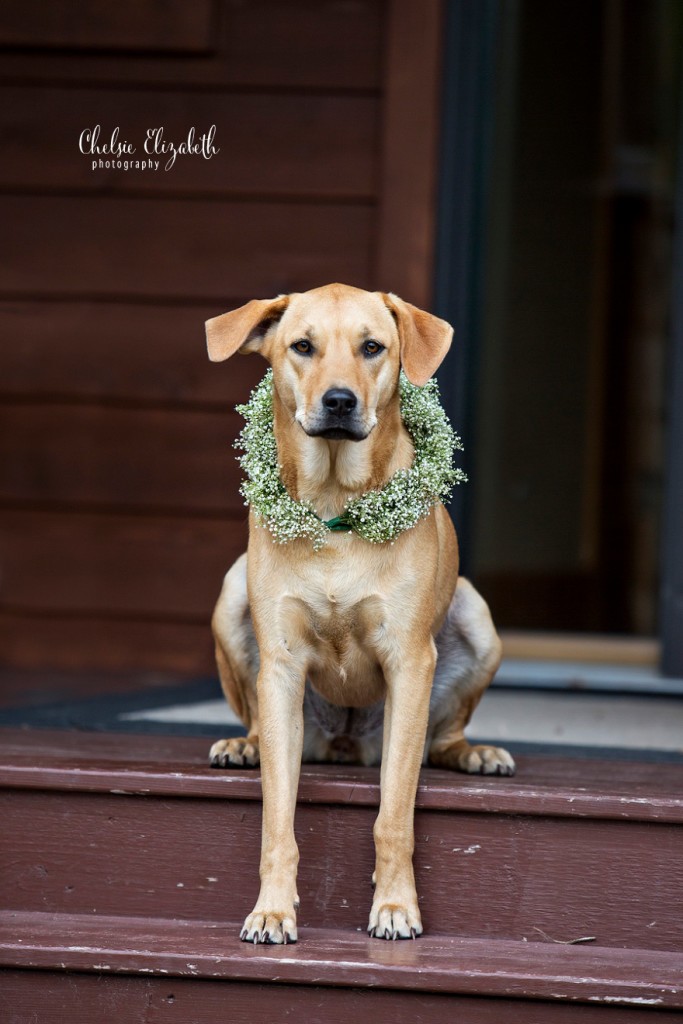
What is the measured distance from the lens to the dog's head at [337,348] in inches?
86.3

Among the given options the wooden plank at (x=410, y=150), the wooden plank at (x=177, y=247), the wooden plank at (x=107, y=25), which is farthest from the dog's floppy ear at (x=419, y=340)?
the wooden plank at (x=107, y=25)

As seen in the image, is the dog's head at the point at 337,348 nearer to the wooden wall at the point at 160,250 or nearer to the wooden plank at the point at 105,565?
the wooden wall at the point at 160,250

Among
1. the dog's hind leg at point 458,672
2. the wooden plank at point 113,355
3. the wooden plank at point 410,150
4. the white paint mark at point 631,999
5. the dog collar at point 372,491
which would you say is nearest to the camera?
the white paint mark at point 631,999

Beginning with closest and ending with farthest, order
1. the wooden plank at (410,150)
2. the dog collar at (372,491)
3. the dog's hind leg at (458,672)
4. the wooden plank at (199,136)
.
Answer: the dog collar at (372,491), the dog's hind leg at (458,672), the wooden plank at (410,150), the wooden plank at (199,136)

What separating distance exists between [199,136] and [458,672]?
2.18 metres

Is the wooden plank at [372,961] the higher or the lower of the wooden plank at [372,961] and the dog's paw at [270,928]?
the lower

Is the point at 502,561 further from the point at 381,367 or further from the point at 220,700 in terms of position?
the point at 381,367

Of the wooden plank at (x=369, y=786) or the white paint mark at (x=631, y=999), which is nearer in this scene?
the white paint mark at (x=631, y=999)

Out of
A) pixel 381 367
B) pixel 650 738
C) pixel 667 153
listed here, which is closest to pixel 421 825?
pixel 381 367

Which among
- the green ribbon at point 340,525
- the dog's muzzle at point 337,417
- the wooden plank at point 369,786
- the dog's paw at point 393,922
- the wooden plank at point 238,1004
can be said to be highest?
the dog's muzzle at point 337,417

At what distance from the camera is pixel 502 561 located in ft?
19.4

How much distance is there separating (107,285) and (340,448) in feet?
6.61

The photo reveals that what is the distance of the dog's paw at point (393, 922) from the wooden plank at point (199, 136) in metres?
2.48

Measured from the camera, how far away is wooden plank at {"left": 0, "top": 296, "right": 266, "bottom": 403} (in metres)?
4.02
